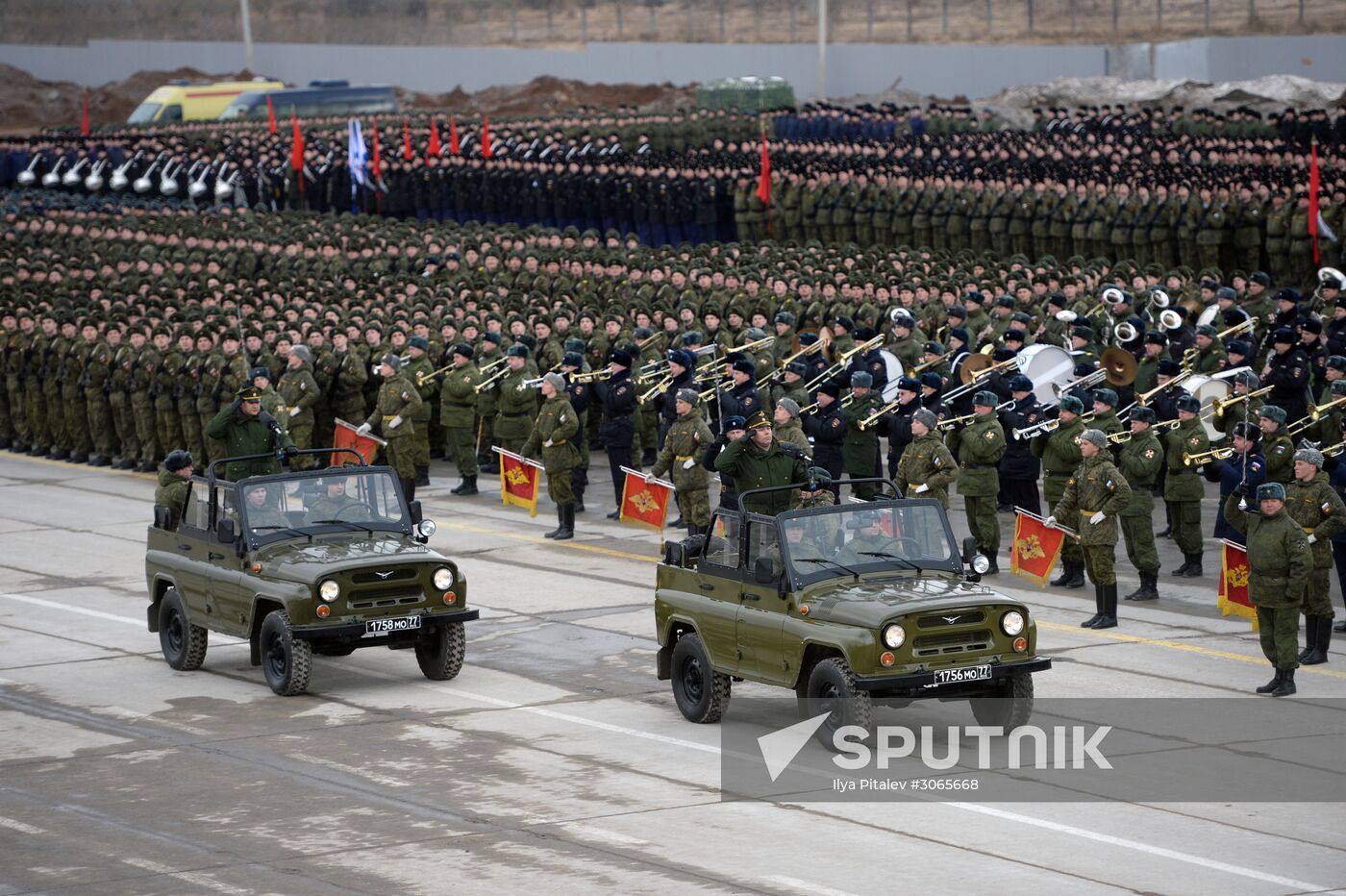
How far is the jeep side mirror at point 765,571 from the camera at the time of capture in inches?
541

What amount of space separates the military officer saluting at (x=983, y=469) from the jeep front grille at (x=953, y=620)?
245 inches

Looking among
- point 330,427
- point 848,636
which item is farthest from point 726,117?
point 848,636

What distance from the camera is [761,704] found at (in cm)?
1500

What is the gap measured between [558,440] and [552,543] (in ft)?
3.67

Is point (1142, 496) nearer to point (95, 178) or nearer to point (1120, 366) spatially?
point (1120, 366)

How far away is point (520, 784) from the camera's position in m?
12.9

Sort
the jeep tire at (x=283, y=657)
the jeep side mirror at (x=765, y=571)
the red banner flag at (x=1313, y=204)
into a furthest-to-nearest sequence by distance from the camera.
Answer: the red banner flag at (x=1313, y=204) < the jeep tire at (x=283, y=657) < the jeep side mirror at (x=765, y=571)

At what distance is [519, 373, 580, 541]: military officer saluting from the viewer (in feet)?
71.2

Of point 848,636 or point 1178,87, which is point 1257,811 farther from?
point 1178,87

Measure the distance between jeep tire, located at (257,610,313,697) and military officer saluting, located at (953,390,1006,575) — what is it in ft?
22.0

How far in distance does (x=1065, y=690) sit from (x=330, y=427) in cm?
1284

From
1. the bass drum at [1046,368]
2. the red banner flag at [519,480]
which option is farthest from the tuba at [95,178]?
the bass drum at [1046,368]

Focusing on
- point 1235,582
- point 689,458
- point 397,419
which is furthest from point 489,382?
point 1235,582

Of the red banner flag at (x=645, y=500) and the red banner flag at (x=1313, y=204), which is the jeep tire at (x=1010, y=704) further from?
the red banner flag at (x=1313, y=204)
